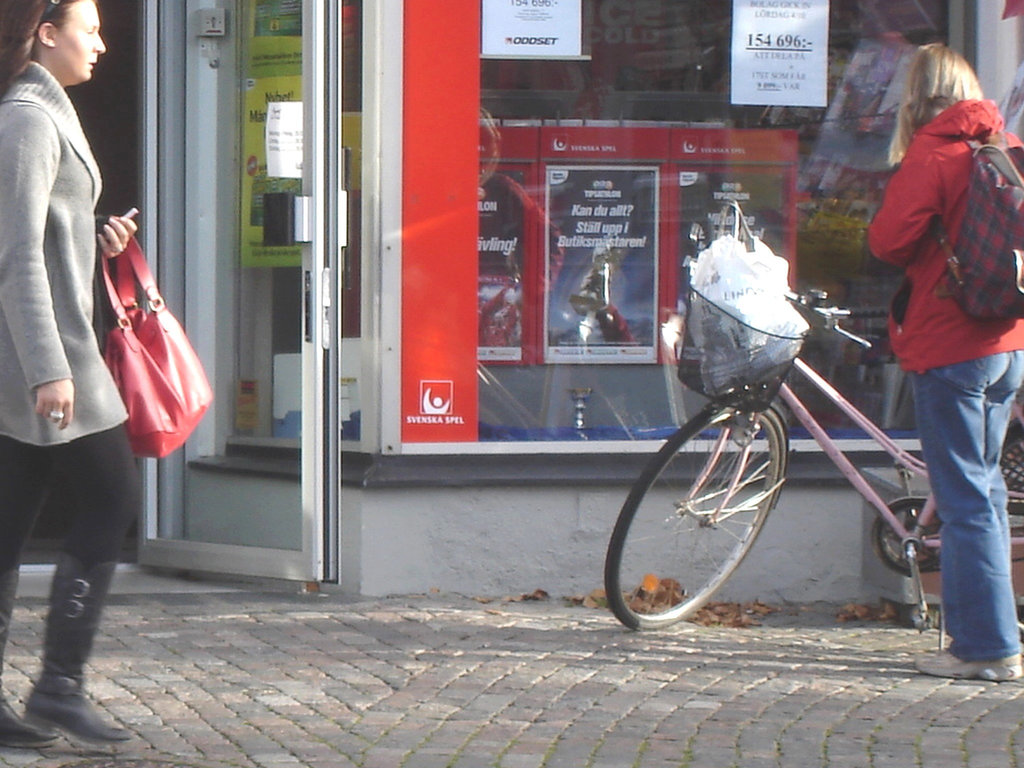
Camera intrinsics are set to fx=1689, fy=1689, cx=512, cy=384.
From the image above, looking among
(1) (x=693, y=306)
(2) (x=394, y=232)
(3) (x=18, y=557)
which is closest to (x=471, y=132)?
(2) (x=394, y=232)

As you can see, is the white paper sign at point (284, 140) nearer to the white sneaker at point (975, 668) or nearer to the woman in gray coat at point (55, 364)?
the woman in gray coat at point (55, 364)

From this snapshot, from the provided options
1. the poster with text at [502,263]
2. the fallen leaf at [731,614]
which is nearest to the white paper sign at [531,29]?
the poster with text at [502,263]

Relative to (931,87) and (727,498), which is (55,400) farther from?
(931,87)

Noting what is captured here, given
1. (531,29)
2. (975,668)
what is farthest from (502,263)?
(975,668)

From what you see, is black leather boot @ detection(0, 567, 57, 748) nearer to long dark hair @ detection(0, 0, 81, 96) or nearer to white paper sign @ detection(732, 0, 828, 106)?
long dark hair @ detection(0, 0, 81, 96)

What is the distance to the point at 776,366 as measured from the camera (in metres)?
5.24

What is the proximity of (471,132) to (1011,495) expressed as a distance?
2.33 m

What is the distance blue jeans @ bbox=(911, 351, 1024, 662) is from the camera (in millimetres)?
4875

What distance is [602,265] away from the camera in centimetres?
665

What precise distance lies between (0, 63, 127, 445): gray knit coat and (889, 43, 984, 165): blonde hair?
2.43 metres

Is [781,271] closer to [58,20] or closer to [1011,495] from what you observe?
[1011,495]

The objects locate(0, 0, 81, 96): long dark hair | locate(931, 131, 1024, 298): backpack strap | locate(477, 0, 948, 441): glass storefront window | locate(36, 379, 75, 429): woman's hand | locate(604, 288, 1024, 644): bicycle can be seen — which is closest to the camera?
locate(36, 379, 75, 429): woman's hand

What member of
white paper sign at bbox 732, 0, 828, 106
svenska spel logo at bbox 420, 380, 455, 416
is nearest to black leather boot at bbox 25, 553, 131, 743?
svenska spel logo at bbox 420, 380, 455, 416

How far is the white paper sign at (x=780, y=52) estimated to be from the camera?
6551 mm
